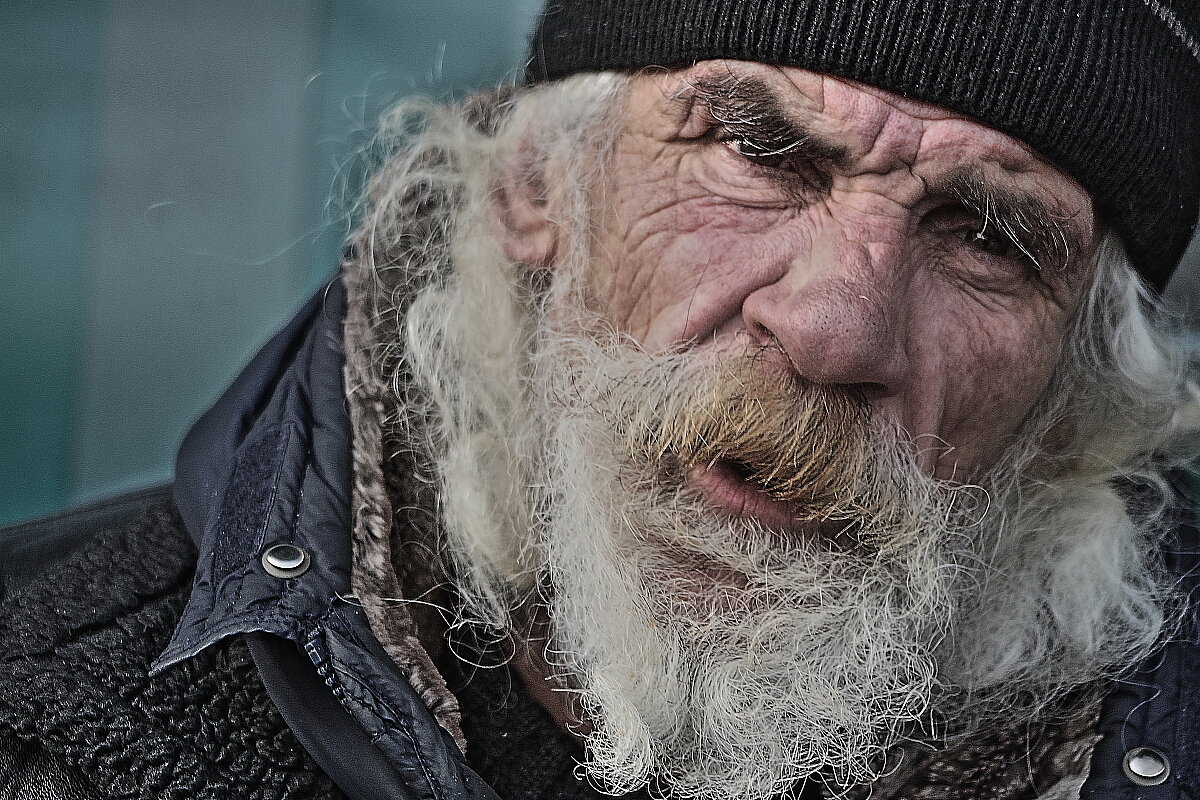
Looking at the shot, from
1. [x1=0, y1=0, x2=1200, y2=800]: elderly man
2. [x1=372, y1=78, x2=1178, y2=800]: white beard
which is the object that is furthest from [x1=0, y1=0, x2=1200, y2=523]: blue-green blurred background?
[x1=0, y1=0, x2=1200, y2=800]: elderly man

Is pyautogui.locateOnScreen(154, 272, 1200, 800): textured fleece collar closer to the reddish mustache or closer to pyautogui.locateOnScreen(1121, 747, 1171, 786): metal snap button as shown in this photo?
pyautogui.locateOnScreen(1121, 747, 1171, 786): metal snap button

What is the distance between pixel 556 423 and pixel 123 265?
2.80m

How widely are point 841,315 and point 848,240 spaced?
0.18 m

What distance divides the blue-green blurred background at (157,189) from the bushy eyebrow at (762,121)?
2.23 meters

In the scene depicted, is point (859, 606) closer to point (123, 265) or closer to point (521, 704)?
point (521, 704)

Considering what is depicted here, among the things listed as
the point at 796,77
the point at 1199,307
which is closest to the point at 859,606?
the point at 796,77

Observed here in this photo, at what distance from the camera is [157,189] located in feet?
14.1

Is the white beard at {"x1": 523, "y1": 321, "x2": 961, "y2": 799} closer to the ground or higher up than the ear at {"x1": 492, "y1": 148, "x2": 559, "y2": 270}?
closer to the ground

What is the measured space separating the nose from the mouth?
21cm

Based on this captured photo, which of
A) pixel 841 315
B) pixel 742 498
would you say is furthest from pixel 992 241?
pixel 742 498

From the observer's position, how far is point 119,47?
13.6 ft

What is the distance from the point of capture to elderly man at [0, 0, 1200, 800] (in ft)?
5.42

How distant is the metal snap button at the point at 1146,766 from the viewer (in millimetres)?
1846

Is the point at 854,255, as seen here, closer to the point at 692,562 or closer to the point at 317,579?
the point at 692,562
